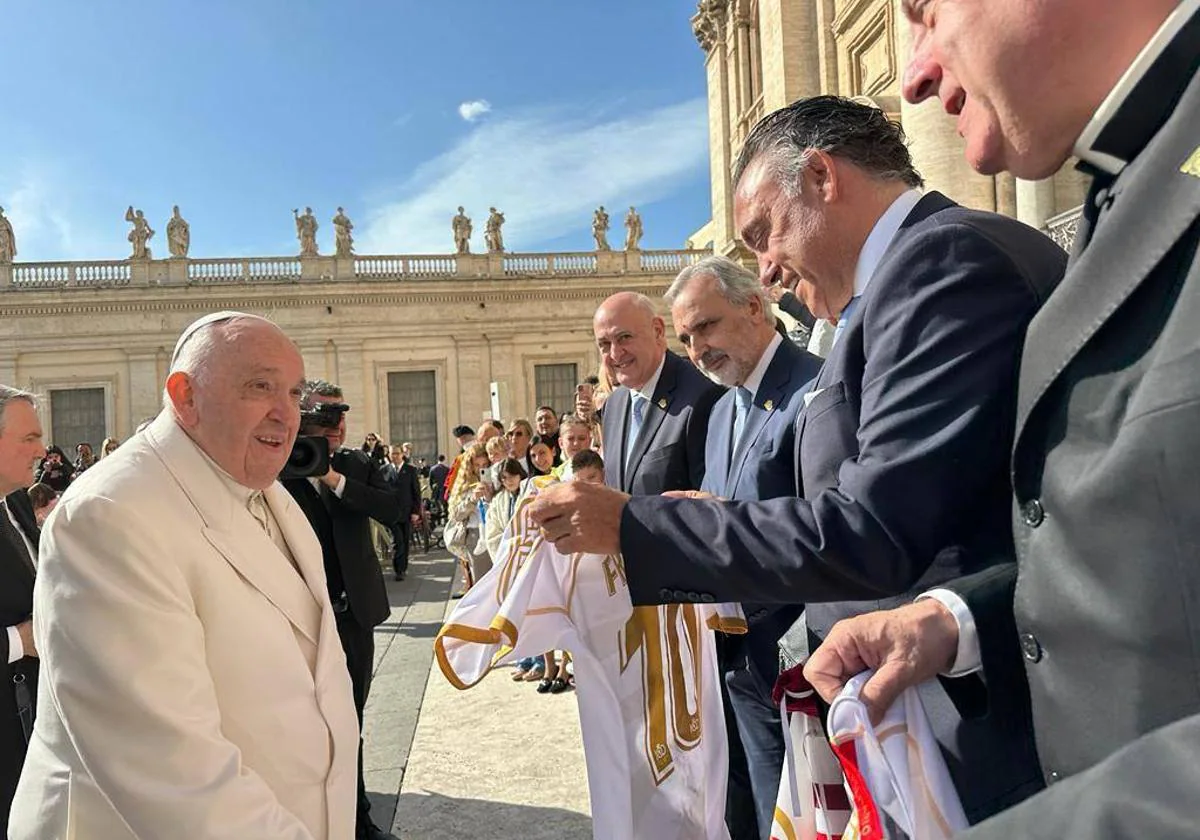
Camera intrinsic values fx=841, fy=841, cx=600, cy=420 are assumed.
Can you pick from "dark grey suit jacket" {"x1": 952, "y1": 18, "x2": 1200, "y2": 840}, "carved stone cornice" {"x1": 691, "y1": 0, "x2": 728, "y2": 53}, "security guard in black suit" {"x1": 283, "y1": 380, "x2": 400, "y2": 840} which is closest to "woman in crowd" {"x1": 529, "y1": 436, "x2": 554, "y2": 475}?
"security guard in black suit" {"x1": 283, "y1": 380, "x2": 400, "y2": 840}

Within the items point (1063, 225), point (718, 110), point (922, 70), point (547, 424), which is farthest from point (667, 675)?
point (718, 110)

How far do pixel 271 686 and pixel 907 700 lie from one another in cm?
137

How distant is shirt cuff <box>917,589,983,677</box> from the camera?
137cm

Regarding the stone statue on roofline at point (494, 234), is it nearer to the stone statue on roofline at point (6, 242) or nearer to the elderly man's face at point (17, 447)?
the stone statue on roofline at point (6, 242)

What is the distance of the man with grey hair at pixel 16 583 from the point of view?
3.00 meters

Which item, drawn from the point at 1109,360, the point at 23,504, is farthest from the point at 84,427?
the point at 1109,360

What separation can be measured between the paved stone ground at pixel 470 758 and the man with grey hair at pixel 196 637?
2.18m

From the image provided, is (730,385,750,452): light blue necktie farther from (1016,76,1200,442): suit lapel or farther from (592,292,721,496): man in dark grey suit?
(1016,76,1200,442): suit lapel

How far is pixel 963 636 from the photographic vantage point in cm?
137

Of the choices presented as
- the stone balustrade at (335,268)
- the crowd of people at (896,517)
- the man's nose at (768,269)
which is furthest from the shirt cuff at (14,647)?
the stone balustrade at (335,268)

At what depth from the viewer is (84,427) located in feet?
90.3

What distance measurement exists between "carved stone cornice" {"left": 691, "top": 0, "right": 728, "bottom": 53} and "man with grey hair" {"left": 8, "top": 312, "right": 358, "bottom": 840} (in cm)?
2208

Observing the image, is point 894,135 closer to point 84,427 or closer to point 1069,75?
point 1069,75

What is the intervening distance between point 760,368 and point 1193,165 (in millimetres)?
2294
